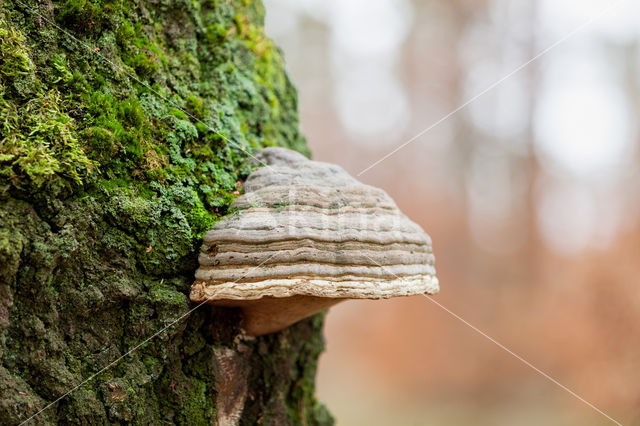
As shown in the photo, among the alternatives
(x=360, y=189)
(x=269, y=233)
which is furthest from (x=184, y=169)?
(x=360, y=189)

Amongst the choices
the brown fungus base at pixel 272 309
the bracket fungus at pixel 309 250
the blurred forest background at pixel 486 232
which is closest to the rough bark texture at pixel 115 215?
the brown fungus base at pixel 272 309

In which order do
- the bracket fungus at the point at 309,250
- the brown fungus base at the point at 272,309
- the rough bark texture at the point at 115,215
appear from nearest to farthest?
the rough bark texture at the point at 115,215 → the bracket fungus at the point at 309,250 → the brown fungus base at the point at 272,309

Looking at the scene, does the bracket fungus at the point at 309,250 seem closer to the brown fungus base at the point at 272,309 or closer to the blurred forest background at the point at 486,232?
the brown fungus base at the point at 272,309

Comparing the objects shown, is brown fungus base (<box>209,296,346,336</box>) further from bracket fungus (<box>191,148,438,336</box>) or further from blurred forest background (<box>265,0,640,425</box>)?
blurred forest background (<box>265,0,640,425</box>)

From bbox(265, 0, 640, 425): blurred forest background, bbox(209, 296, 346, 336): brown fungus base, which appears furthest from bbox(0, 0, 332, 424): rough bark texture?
bbox(265, 0, 640, 425): blurred forest background

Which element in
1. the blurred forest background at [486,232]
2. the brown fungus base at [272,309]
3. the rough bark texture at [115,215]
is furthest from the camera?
the blurred forest background at [486,232]

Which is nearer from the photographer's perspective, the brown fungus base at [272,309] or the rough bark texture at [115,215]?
the rough bark texture at [115,215]
